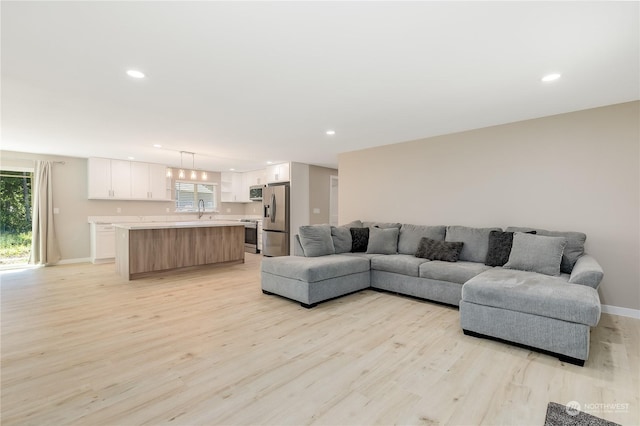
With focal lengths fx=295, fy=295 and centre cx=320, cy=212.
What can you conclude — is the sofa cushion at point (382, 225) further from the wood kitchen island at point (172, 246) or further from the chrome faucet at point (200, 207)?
the chrome faucet at point (200, 207)

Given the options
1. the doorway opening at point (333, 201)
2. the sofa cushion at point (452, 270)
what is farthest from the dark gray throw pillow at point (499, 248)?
the doorway opening at point (333, 201)

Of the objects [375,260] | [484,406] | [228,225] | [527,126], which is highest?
[527,126]

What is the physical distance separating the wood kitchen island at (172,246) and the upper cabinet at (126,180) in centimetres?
186

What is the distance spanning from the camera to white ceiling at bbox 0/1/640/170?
180cm

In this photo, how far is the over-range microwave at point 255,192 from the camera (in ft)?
26.7

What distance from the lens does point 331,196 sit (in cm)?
805

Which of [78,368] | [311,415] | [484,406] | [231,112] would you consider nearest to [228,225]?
[231,112]

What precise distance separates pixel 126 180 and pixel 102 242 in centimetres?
152

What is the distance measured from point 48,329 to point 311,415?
9.32 ft

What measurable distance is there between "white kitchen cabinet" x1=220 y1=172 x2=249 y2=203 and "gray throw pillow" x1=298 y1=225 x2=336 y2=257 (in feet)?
16.4

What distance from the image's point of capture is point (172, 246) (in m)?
5.23

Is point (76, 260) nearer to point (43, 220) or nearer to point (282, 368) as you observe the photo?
point (43, 220)

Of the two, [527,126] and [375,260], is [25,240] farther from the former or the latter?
[527,126]

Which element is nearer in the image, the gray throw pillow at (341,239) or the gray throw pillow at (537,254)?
the gray throw pillow at (537,254)
